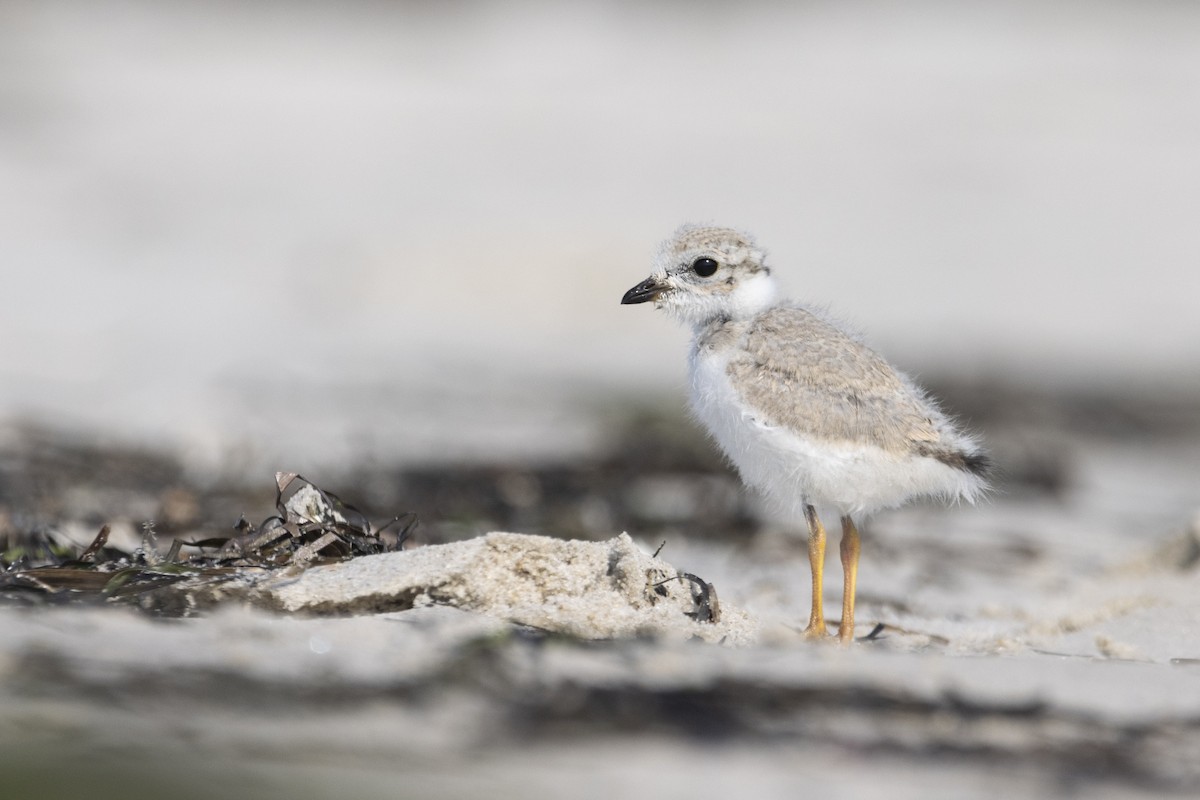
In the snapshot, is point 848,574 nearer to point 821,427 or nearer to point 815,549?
point 815,549

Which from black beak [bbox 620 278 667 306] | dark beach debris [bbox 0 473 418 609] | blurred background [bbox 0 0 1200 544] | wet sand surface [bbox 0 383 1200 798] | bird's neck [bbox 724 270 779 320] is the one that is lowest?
wet sand surface [bbox 0 383 1200 798]

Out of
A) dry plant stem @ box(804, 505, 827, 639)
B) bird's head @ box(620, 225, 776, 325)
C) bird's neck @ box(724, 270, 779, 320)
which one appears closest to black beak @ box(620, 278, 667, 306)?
bird's head @ box(620, 225, 776, 325)

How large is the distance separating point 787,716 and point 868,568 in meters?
2.44

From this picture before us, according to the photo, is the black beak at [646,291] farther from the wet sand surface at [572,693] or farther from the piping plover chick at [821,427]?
the wet sand surface at [572,693]

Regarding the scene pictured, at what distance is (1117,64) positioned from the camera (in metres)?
19.8

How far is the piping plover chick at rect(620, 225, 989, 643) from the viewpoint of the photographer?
3594mm

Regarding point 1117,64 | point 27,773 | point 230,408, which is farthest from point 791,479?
point 1117,64

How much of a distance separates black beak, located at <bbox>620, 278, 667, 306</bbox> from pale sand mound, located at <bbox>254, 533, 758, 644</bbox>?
0.94m

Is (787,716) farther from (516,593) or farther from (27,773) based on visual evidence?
(27,773)

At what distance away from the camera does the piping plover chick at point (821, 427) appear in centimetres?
359

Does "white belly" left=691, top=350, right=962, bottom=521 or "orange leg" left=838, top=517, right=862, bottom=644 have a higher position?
"white belly" left=691, top=350, right=962, bottom=521

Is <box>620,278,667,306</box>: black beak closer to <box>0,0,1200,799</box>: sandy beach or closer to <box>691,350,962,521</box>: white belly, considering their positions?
<box>691,350,962,521</box>: white belly

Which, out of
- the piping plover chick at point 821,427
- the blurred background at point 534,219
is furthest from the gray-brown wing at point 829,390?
the blurred background at point 534,219

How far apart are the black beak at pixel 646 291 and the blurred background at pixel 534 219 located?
112 cm
